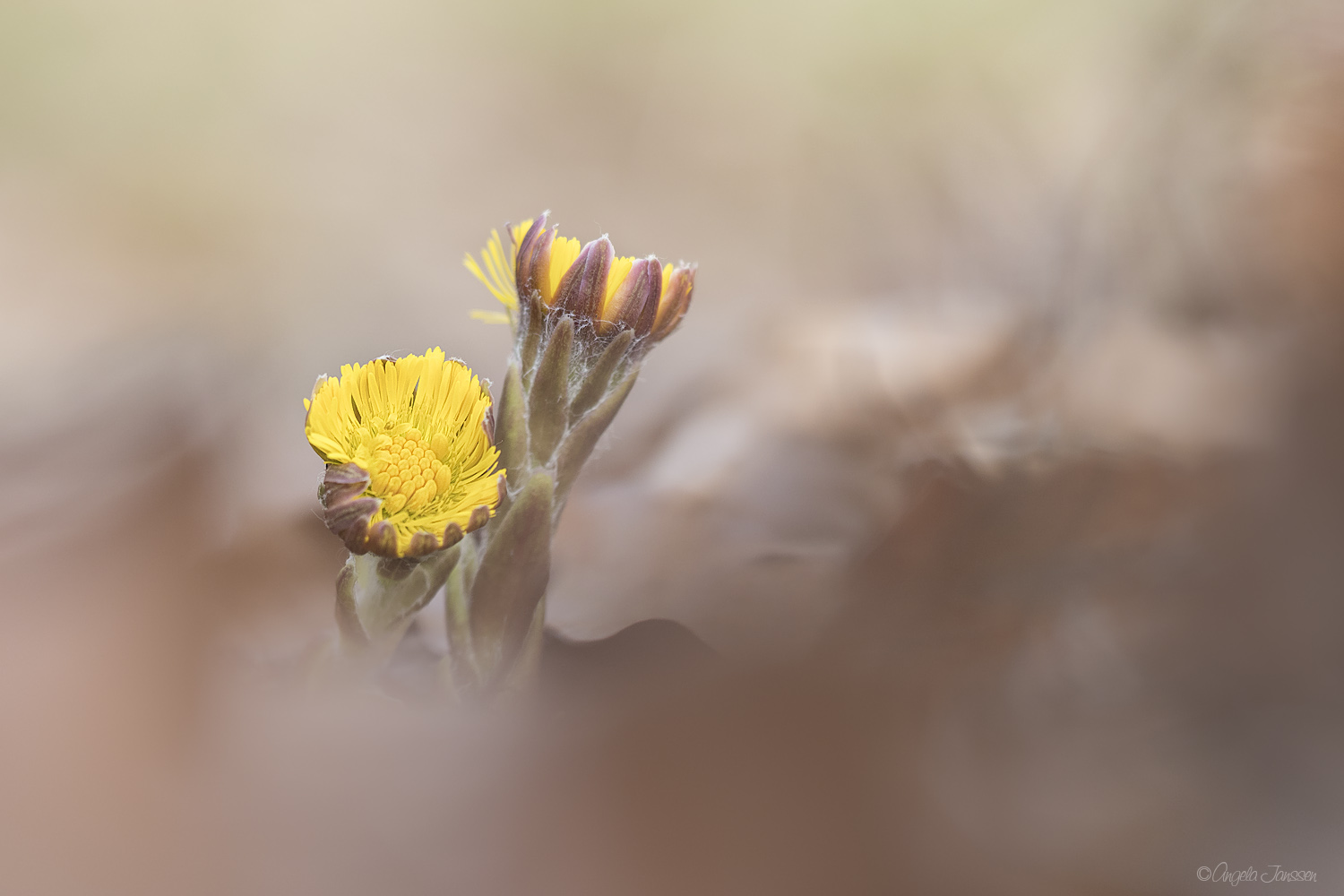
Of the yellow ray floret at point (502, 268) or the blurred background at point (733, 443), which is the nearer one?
the blurred background at point (733, 443)

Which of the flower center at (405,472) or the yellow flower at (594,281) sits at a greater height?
the yellow flower at (594,281)

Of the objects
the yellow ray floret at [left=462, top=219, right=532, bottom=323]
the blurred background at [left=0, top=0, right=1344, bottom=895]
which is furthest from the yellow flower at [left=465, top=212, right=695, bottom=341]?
the blurred background at [left=0, top=0, right=1344, bottom=895]

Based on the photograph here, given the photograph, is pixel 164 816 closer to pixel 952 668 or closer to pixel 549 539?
pixel 549 539

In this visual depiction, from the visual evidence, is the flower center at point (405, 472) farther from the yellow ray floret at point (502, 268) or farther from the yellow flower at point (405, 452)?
the yellow ray floret at point (502, 268)

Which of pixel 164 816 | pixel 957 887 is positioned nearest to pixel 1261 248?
pixel 957 887

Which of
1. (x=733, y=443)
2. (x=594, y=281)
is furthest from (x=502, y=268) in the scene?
(x=733, y=443)

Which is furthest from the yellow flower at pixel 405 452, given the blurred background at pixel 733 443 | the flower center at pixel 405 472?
the blurred background at pixel 733 443

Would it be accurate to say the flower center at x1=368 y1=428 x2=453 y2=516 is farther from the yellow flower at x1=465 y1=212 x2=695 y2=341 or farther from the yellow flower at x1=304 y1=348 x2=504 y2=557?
the yellow flower at x1=465 y1=212 x2=695 y2=341

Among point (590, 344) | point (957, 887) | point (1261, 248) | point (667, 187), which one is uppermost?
point (667, 187)
